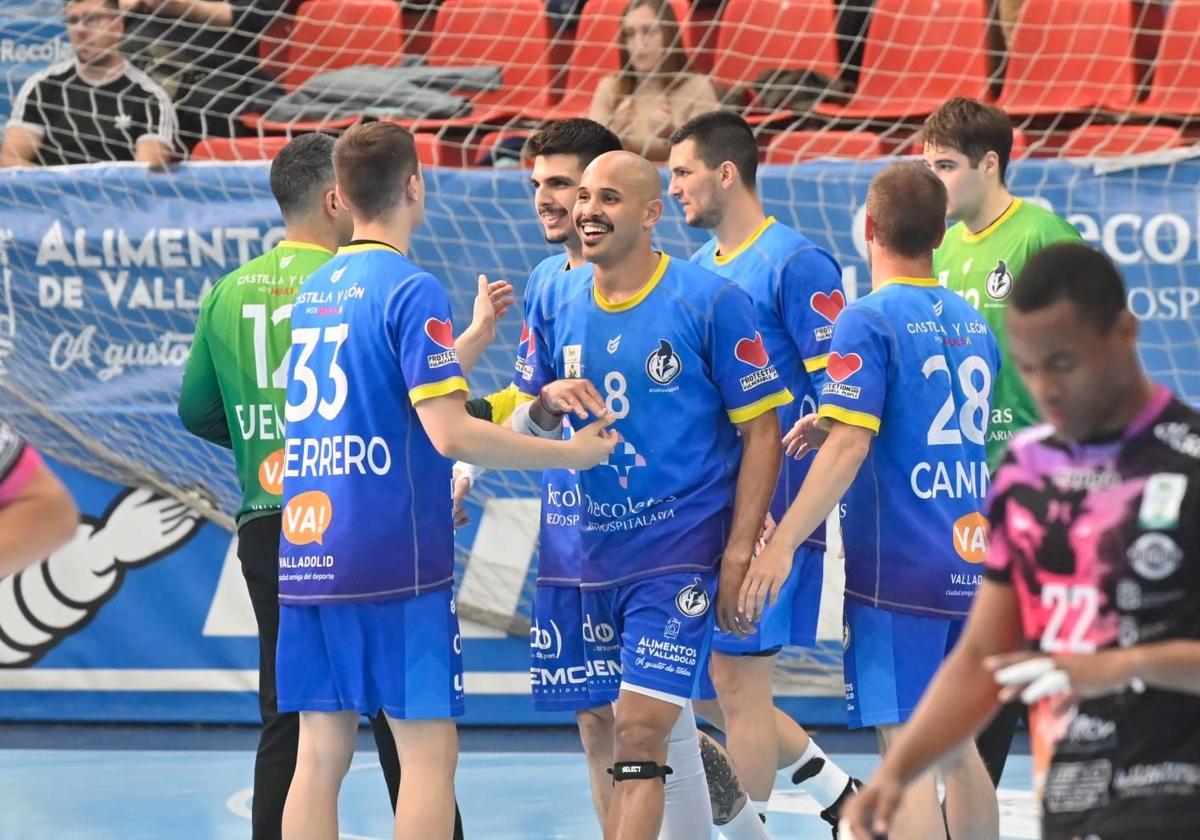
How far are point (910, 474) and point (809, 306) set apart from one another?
0.93 meters

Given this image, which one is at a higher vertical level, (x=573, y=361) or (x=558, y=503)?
(x=573, y=361)

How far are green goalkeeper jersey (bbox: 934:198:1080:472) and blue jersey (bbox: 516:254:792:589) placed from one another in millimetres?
1122

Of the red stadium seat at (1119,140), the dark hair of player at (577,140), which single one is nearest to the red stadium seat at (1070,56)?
the red stadium seat at (1119,140)

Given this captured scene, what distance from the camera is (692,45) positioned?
961 cm

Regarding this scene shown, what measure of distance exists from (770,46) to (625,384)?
5046 mm

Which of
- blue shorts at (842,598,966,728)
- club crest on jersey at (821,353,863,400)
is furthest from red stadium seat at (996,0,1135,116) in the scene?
blue shorts at (842,598,966,728)

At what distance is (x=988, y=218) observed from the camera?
5.78 metres

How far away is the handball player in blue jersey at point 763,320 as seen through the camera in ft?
18.1

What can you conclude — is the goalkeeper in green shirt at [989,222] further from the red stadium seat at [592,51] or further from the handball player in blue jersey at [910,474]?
the red stadium seat at [592,51]

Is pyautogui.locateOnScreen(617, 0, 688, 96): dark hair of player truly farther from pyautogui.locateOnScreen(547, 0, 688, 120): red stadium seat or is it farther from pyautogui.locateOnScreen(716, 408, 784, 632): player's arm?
pyautogui.locateOnScreen(716, 408, 784, 632): player's arm

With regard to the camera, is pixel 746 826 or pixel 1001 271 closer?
pixel 746 826

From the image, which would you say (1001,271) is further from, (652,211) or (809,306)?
(652,211)

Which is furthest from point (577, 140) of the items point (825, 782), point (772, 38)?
point (772, 38)

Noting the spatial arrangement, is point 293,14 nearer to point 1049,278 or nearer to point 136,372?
point 136,372
